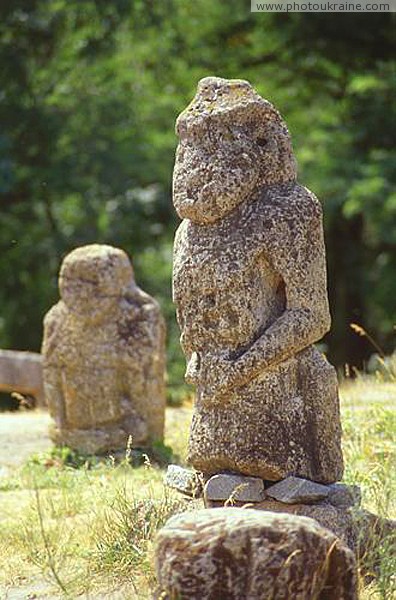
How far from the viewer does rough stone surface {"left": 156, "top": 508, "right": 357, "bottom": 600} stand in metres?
4.74

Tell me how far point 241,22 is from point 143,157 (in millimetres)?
2806

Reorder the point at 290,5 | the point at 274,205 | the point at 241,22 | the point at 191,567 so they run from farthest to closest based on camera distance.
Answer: the point at 241,22 → the point at 290,5 → the point at 274,205 → the point at 191,567

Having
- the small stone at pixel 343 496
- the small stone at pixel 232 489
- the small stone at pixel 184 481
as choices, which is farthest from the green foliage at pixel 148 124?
the small stone at pixel 232 489

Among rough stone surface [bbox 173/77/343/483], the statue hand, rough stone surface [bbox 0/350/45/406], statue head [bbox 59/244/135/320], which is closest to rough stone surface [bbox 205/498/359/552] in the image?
rough stone surface [bbox 173/77/343/483]

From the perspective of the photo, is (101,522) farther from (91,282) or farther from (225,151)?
(91,282)

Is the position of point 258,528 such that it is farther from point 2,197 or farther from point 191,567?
point 2,197

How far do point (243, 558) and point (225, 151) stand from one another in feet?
7.48

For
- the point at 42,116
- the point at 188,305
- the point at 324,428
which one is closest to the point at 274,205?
the point at 188,305

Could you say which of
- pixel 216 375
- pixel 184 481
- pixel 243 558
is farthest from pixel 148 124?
pixel 243 558

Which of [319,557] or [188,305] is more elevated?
[188,305]

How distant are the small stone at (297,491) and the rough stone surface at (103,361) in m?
3.74

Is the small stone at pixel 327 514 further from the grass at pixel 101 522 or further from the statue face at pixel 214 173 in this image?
the statue face at pixel 214 173

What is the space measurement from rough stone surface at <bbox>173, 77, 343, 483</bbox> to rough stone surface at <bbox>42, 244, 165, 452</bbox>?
3.51 metres

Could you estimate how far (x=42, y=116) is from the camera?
18.5 m
